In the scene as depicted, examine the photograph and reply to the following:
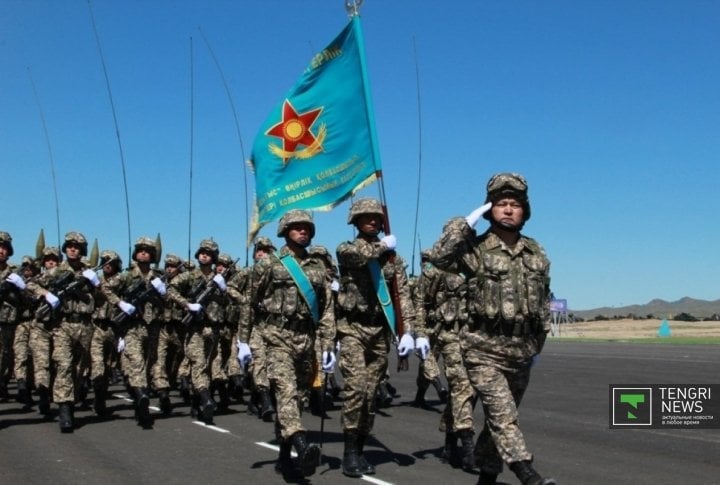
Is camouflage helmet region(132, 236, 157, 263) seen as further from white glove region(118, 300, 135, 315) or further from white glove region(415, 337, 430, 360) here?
white glove region(415, 337, 430, 360)

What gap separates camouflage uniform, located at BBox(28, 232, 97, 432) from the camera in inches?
418

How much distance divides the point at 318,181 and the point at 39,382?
15.8ft

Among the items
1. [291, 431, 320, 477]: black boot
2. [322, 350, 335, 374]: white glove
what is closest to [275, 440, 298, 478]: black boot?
[291, 431, 320, 477]: black boot

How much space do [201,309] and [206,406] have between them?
4.87 feet

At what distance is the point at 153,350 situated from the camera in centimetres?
1195

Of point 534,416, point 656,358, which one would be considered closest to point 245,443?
point 534,416

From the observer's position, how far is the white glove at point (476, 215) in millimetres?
5754

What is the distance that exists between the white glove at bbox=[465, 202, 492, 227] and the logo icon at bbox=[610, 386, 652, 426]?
598 centimetres

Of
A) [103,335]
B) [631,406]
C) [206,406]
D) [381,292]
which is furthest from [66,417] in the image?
[631,406]

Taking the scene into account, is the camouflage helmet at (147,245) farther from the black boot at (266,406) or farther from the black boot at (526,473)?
the black boot at (526,473)

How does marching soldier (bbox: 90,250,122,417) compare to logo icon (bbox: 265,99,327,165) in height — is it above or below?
below

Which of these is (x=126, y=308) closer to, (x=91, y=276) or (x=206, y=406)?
(x=91, y=276)

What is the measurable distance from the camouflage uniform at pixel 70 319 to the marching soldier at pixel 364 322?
4541mm

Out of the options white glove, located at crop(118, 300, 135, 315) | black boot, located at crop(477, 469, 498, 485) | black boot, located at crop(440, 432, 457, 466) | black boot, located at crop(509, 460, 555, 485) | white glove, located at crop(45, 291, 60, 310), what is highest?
white glove, located at crop(45, 291, 60, 310)
